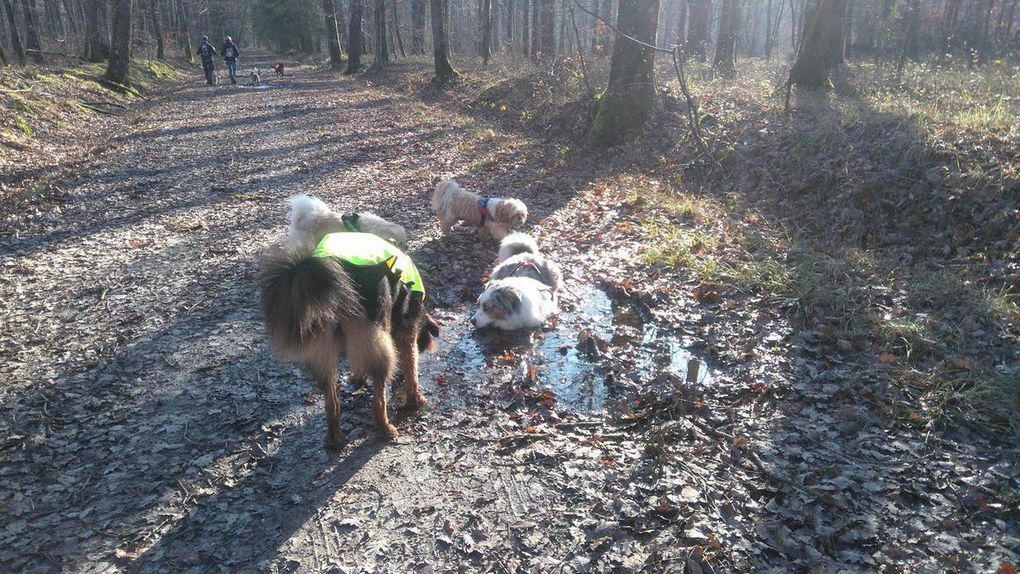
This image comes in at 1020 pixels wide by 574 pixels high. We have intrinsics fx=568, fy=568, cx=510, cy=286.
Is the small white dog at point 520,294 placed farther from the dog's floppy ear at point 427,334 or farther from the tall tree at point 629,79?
the tall tree at point 629,79

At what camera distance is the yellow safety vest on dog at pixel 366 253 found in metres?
3.77

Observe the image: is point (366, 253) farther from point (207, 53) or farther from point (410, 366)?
point (207, 53)

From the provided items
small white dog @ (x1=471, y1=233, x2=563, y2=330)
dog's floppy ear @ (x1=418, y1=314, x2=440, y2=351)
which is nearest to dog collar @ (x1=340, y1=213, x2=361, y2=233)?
small white dog @ (x1=471, y1=233, x2=563, y2=330)

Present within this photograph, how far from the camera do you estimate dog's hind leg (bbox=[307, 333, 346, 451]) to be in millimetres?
3633

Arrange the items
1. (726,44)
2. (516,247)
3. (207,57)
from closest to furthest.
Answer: (516,247) → (726,44) → (207,57)

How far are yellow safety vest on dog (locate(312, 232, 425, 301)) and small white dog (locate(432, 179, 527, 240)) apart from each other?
13.2ft

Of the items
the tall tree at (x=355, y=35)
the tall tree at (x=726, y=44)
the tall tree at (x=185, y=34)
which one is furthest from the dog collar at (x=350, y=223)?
the tall tree at (x=185, y=34)

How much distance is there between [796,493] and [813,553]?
1.65ft

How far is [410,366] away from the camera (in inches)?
180

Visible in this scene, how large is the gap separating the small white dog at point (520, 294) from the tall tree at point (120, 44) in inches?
844

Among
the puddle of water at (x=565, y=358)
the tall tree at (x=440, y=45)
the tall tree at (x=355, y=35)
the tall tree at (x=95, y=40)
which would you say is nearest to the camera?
the puddle of water at (x=565, y=358)

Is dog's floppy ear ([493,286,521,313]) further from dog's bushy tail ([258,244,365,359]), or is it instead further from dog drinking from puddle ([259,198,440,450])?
dog's bushy tail ([258,244,365,359])

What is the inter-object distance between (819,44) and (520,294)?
463 inches

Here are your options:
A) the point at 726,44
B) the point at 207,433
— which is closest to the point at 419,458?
the point at 207,433
